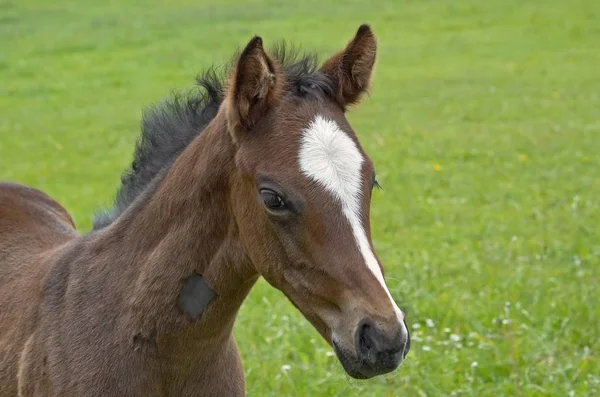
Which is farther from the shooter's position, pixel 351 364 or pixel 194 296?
pixel 194 296

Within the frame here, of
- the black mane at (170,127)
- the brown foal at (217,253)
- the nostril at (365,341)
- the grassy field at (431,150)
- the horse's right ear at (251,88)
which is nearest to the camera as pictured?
the nostril at (365,341)

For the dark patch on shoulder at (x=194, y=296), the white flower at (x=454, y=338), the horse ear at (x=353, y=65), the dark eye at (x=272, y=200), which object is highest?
the horse ear at (x=353, y=65)

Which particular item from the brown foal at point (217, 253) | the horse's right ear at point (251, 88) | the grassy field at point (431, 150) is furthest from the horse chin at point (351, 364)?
the grassy field at point (431, 150)

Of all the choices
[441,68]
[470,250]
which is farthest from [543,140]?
[441,68]


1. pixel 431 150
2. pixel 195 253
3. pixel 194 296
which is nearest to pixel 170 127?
pixel 195 253

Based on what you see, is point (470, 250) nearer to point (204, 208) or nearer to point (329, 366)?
point (329, 366)

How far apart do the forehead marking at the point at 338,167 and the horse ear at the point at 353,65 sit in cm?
31

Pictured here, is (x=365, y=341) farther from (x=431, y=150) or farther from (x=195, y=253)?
(x=431, y=150)

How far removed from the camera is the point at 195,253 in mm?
3123

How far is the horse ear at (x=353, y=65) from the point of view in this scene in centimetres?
316

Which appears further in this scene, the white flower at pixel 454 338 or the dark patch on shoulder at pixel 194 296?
the white flower at pixel 454 338

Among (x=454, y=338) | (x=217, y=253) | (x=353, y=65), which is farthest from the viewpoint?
(x=454, y=338)

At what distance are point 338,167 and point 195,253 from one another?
25.4 inches

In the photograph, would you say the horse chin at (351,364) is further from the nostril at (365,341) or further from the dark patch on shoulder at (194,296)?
the dark patch on shoulder at (194,296)
